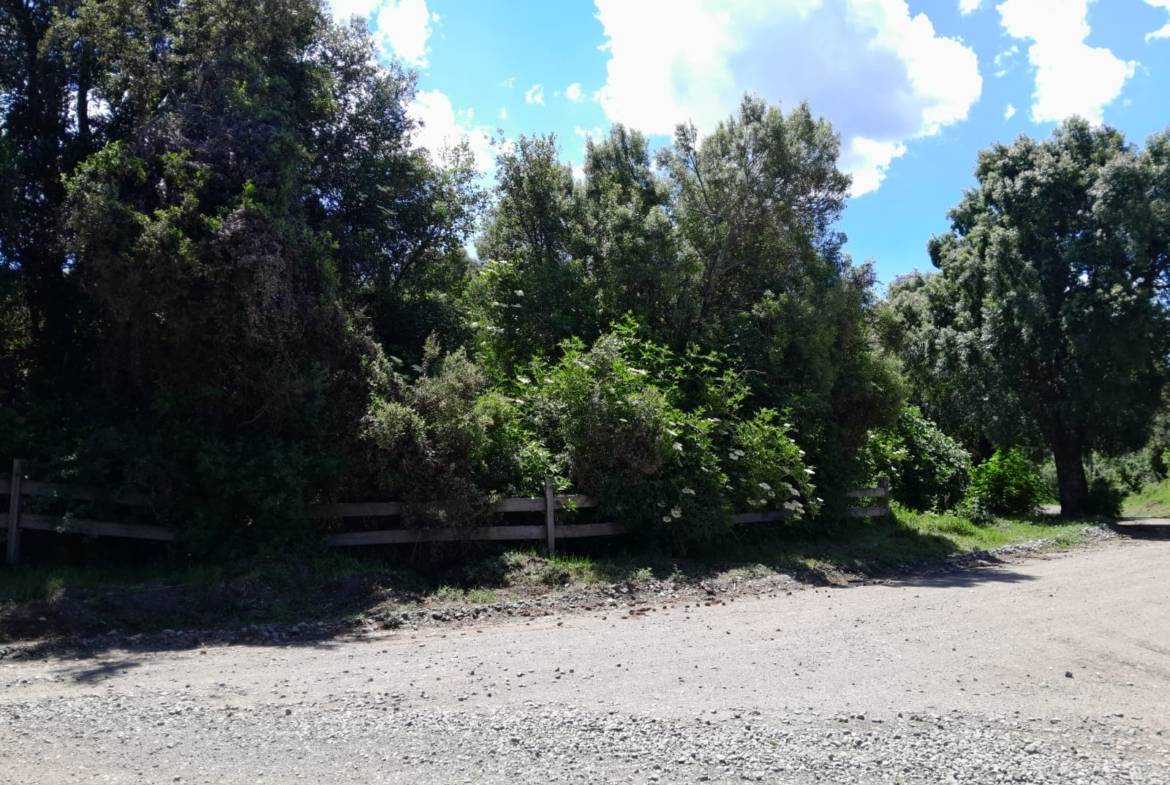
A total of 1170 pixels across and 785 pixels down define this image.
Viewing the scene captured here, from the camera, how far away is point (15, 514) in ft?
34.3

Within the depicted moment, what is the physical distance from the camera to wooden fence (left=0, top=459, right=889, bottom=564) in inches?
412

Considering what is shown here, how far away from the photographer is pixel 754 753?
5.10 m

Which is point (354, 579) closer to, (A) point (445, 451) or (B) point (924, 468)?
(A) point (445, 451)

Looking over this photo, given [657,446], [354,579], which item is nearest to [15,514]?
[354,579]

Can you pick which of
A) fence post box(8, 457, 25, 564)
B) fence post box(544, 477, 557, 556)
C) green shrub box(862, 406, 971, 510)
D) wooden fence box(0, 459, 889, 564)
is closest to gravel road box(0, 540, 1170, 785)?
wooden fence box(0, 459, 889, 564)

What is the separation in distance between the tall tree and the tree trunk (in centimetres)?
4

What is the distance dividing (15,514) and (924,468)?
784 inches

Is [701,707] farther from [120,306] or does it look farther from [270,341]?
[120,306]

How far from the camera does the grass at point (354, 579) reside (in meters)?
9.24

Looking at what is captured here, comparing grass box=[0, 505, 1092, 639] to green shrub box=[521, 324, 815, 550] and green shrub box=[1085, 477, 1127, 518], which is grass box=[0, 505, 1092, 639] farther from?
green shrub box=[1085, 477, 1127, 518]

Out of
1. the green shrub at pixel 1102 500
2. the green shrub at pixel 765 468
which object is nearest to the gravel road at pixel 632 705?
the green shrub at pixel 765 468

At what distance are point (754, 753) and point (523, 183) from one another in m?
15.4

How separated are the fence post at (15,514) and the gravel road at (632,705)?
3270 mm

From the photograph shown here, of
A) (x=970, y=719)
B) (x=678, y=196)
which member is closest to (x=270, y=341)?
(x=970, y=719)
